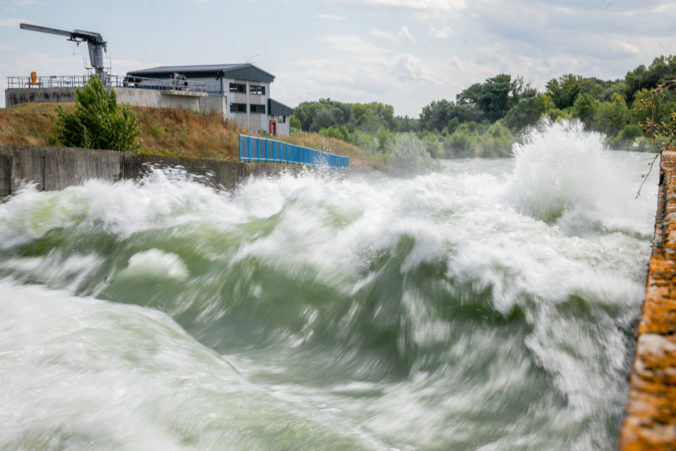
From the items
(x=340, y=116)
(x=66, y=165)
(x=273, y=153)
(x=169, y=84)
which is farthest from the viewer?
(x=340, y=116)

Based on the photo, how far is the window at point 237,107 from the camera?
5825cm

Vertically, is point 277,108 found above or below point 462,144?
above

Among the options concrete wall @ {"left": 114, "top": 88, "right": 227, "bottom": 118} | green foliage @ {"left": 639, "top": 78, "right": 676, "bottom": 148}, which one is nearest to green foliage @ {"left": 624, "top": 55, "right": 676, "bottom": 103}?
concrete wall @ {"left": 114, "top": 88, "right": 227, "bottom": 118}

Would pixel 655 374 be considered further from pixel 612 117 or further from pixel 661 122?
pixel 612 117

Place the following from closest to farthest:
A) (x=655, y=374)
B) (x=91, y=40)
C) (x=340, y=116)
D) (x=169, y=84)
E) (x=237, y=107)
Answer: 1. (x=655, y=374)
2. (x=169, y=84)
3. (x=91, y=40)
4. (x=237, y=107)
5. (x=340, y=116)

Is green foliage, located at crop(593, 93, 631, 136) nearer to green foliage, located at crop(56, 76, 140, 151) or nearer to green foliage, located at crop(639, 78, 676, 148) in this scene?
green foliage, located at crop(56, 76, 140, 151)

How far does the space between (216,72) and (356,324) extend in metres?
55.2

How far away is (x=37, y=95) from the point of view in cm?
3738

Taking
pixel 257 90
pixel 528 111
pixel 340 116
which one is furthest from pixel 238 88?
pixel 340 116

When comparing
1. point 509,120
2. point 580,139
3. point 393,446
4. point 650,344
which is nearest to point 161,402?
point 393,446

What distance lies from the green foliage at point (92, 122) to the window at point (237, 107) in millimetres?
39404

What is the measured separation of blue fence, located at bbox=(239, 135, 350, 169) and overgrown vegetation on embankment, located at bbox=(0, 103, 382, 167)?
3754 millimetres

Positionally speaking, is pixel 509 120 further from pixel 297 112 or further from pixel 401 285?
pixel 401 285

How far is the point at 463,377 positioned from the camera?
357cm
